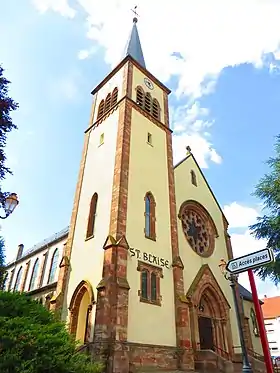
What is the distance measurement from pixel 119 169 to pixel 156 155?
4457 mm

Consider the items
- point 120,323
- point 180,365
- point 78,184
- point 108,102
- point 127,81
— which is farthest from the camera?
point 108,102

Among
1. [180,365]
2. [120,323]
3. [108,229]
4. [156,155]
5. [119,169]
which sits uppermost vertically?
[156,155]

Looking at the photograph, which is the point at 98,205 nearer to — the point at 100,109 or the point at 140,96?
the point at 140,96

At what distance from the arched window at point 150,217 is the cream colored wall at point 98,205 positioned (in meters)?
2.46

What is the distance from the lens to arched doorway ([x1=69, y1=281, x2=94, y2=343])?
14977mm

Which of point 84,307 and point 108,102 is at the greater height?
point 108,102

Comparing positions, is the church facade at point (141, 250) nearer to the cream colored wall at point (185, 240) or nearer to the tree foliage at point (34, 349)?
the cream colored wall at point (185, 240)

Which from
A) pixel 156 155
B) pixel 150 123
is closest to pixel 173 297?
pixel 156 155

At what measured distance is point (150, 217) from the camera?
58.4 ft

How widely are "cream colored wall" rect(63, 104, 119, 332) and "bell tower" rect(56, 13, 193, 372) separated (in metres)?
0.07

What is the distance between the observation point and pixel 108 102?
23.8m

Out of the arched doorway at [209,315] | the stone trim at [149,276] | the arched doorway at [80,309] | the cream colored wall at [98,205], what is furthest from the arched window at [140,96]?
the arched doorway at [80,309]

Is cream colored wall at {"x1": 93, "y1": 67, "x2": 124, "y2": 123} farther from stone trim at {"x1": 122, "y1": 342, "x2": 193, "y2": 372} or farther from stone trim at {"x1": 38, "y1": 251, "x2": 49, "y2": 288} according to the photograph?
stone trim at {"x1": 122, "y1": 342, "x2": 193, "y2": 372}

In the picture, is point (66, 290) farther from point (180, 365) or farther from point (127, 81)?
point (127, 81)
